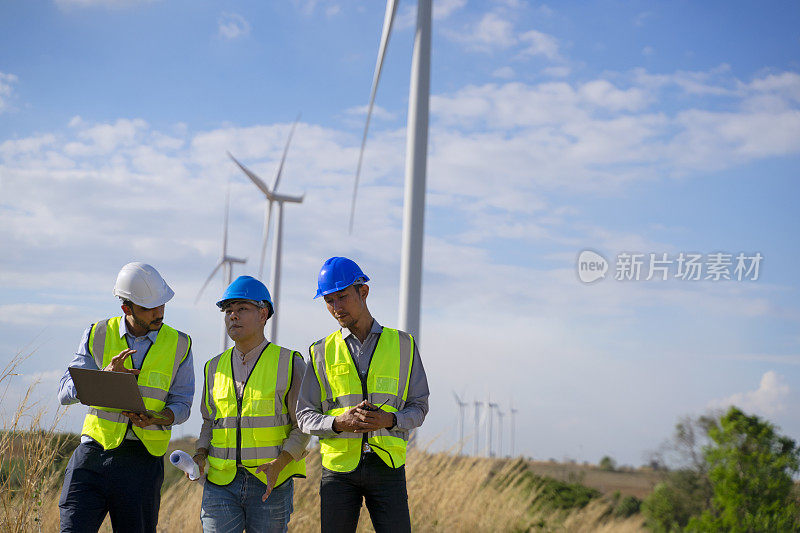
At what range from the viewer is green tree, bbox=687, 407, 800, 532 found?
82.6 feet

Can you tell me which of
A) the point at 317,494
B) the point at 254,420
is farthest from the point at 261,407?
the point at 317,494

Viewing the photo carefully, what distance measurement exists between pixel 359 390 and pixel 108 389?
1458 mm

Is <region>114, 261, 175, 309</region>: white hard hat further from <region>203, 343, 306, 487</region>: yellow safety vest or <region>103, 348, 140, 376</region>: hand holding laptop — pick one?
<region>203, 343, 306, 487</region>: yellow safety vest

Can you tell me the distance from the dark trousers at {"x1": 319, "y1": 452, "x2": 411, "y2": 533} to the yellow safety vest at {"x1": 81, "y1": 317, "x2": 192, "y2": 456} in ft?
3.82

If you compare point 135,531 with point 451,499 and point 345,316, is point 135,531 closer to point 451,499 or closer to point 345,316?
point 345,316

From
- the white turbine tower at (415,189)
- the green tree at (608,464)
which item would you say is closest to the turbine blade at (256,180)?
the white turbine tower at (415,189)

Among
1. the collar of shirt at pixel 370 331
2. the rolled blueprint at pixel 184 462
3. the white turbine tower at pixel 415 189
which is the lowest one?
the rolled blueprint at pixel 184 462

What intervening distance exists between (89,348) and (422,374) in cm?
213

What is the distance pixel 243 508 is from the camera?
467cm

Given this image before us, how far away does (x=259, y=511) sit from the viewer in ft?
15.1

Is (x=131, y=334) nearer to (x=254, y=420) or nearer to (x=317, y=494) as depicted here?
(x=254, y=420)

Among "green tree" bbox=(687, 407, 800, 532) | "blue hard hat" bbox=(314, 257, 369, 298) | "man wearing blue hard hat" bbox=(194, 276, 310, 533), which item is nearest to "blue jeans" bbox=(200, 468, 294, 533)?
"man wearing blue hard hat" bbox=(194, 276, 310, 533)

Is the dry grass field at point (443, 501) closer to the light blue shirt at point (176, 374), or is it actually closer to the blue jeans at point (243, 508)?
the light blue shirt at point (176, 374)

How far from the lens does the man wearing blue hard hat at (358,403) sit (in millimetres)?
4531
